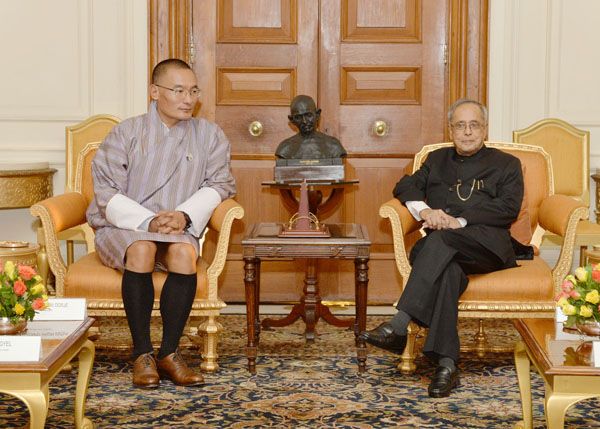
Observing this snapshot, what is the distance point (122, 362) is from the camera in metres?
3.80

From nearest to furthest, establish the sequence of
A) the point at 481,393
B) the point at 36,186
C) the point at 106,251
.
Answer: the point at 481,393 → the point at 106,251 → the point at 36,186

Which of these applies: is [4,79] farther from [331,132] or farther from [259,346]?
[259,346]

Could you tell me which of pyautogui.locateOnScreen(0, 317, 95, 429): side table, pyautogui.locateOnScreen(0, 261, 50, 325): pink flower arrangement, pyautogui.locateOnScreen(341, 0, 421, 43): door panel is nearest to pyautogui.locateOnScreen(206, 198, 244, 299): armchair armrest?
pyautogui.locateOnScreen(0, 317, 95, 429): side table

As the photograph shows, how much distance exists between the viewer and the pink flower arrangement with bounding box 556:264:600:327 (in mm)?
2533

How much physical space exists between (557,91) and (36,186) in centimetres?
316

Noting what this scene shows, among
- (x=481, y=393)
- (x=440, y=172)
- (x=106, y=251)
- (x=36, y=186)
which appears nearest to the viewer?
(x=481, y=393)

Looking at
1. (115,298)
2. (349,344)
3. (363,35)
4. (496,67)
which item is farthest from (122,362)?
(496,67)

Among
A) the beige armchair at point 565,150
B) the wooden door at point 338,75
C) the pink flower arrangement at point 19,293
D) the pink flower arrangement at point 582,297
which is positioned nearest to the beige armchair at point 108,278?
the pink flower arrangement at point 19,293

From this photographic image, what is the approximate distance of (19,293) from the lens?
2.56 m

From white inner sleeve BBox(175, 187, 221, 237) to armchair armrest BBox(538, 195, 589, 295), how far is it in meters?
1.52

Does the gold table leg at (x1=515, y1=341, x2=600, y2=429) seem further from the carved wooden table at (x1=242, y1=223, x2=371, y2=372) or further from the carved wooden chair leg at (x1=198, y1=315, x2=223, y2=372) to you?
the carved wooden chair leg at (x1=198, y1=315, x2=223, y2=372)

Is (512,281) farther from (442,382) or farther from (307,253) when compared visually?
(307,253)

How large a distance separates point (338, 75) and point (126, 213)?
1.93 metres

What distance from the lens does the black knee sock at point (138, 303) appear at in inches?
136
